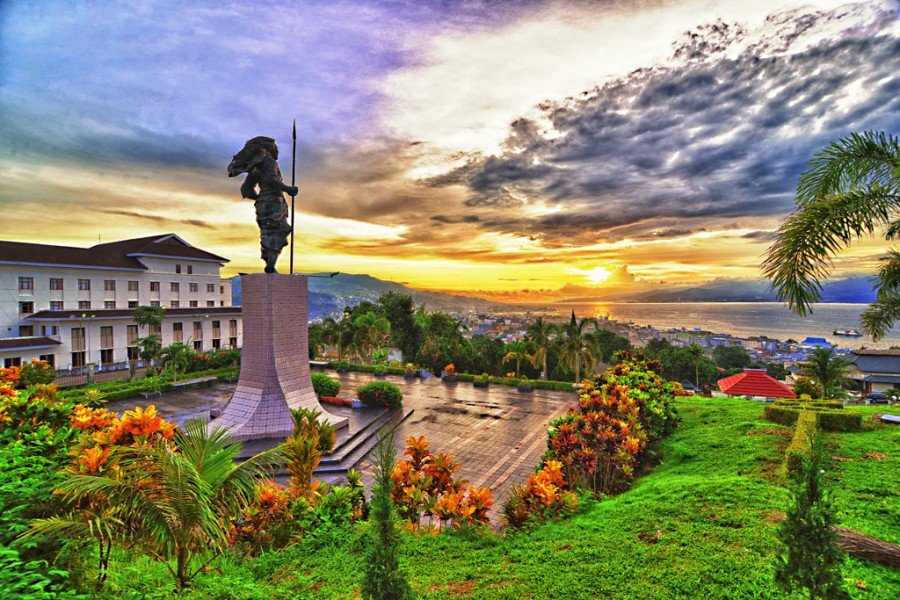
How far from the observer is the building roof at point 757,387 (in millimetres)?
16559

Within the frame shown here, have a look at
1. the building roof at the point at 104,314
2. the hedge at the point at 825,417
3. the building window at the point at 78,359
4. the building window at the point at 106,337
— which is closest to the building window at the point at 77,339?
the building window at the point at 78,359

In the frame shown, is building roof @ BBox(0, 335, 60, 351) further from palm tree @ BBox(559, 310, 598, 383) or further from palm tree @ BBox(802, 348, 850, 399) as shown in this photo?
palm tree @ BBox(802, 348, 850, 399)

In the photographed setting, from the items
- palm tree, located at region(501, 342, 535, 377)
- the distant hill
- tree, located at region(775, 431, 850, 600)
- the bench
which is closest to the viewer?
tree, located at region(775, 431, 850, 600)

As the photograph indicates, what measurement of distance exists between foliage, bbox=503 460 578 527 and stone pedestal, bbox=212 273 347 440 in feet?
24.7

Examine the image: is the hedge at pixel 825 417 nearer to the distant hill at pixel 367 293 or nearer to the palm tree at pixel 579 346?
the palm tree at pixel 579 346

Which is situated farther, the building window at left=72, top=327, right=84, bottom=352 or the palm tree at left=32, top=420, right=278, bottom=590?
the building window at left=72, top=327, right=84, bottom=352

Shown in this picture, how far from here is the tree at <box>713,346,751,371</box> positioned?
37000 mm

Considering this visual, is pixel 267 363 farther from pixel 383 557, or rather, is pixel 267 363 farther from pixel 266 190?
pixel 383 557

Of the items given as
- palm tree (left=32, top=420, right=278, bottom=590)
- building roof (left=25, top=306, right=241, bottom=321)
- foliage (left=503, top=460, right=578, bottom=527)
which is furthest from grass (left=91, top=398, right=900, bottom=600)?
building roof (left=25, top=306, right=241, bottom=321)

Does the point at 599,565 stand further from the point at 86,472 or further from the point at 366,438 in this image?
the point at 366,438

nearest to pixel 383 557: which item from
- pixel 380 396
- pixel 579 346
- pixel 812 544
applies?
pixel 812 544

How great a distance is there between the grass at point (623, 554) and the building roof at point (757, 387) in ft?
43.3

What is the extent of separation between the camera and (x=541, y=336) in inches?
842

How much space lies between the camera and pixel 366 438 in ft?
38.6
